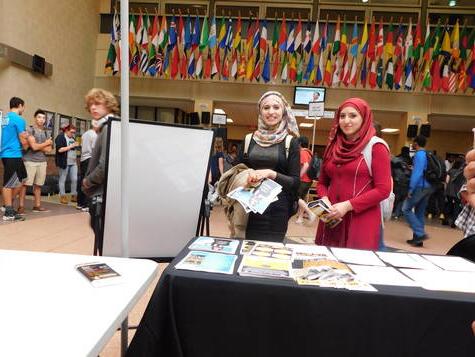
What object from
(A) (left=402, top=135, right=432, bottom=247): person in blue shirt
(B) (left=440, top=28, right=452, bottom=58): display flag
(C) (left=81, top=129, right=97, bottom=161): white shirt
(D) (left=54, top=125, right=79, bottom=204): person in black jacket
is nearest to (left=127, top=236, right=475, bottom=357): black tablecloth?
(C) (left=81, top=129, right=97, bottom=161): white shirt

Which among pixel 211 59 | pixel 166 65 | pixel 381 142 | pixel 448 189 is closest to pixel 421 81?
pixel 448 189

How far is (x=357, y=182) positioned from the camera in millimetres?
1881

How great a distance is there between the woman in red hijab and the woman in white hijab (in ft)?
0.93

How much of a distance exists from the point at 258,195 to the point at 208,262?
75 centimetres

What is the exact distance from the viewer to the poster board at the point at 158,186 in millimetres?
1793

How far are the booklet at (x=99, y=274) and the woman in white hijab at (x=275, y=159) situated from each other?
46.7 inches

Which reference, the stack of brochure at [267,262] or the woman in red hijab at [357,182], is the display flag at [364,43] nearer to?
the woman in red hijab at [357,182]

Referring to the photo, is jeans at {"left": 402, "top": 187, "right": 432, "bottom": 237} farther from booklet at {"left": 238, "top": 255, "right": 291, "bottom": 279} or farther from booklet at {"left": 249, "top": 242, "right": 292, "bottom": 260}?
booklet at {"left": 238, "top": 255, "right": 291, "bottom": 279}

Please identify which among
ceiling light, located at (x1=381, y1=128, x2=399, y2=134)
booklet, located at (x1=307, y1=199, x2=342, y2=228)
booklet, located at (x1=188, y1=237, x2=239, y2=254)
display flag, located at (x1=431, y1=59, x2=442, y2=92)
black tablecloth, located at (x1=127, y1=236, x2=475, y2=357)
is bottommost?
black tablecloth, located at (x1=127, y1=236, x2=475, y2=357)

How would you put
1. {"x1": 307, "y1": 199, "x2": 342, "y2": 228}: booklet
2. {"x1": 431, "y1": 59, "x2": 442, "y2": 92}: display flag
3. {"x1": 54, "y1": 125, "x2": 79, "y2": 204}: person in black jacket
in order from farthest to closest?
{"x1": 431, "y1": 59, "x2": 442, "y2": 92}: display flag, {"x1": 54, "y1": 125, "x2": 79, "y2": 204}: person in black jacket, {"x1": 307, "y1": 199, "x2": 342, "y2": 228}: booklet

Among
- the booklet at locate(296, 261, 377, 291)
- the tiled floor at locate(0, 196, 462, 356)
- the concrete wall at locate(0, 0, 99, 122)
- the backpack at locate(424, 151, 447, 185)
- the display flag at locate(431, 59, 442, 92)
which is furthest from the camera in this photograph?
the display flag at locate(431, 59, 442, 92)

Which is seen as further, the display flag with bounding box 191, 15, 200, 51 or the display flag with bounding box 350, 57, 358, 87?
the display flag with bounding box 191, 15, 200, 51

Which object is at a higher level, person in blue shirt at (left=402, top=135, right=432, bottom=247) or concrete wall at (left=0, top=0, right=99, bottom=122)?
concrete wall at (left=0, top=0, right=99, bottom=122)

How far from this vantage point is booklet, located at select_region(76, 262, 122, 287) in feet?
→ 3.11
